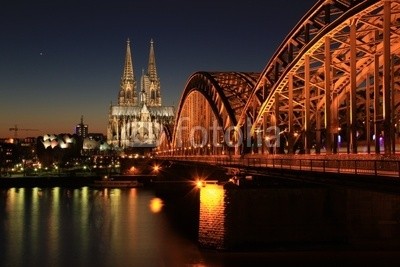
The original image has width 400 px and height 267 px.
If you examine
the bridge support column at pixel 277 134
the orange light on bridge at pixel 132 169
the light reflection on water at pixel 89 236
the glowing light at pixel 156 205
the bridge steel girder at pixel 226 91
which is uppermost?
the bridge steel girder at pixel 226 91

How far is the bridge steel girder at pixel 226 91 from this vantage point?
64125 mm

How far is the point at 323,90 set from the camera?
4406cm

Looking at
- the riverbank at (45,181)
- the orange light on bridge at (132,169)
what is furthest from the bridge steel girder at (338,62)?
the orange light on bridge at (132,169)

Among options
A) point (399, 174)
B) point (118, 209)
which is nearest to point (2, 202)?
point (118, 209)

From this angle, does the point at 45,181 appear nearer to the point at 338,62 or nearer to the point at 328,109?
the point at 338,62

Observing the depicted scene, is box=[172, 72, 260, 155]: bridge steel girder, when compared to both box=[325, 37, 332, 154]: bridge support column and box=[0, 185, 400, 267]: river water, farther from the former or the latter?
box=[325, 37, 332, 154]: bridge support column

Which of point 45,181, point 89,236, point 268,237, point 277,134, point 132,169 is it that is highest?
point 277,134

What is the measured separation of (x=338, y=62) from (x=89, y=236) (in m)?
25.1

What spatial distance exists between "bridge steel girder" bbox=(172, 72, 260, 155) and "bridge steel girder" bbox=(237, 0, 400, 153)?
43.3ft

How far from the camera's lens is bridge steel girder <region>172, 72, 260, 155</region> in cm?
6412

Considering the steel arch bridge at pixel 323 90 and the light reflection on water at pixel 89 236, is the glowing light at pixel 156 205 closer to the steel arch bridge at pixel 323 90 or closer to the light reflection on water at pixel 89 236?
the light reflection on water at pixel 89 236

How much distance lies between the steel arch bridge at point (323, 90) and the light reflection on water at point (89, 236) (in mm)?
10386

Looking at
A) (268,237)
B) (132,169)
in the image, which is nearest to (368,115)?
(268,237)

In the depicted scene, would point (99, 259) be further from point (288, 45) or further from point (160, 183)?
point (160, 183)
